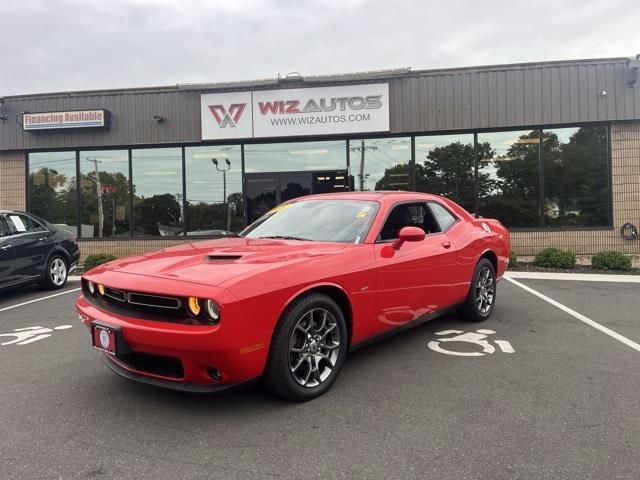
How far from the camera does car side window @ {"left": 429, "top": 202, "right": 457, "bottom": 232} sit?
16.8 feet

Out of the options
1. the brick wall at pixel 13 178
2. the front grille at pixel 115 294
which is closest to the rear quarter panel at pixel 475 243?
the front grille at pixel 115 294

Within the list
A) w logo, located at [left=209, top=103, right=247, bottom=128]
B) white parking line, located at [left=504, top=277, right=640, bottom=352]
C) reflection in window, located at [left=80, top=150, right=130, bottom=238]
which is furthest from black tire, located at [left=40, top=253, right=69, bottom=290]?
white parking line, located at [left=504, top=277, right=640, bottom=352]

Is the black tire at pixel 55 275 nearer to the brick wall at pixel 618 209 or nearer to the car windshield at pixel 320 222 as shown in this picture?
the car windshield at pixel 320 222

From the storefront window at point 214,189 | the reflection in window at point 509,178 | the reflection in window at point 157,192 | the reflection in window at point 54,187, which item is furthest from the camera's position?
the reflection in window at point 54,187

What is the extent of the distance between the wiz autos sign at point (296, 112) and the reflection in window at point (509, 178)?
2499 millimetres

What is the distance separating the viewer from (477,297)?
5.51m

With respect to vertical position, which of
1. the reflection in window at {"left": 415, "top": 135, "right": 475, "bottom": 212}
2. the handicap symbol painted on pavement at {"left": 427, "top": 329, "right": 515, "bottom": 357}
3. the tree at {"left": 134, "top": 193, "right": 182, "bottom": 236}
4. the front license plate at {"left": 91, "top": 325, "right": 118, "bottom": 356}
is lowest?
the handicap symbol painted on pavement at {"left": 427, "top": 329, "right": 515, "bottom": 357}

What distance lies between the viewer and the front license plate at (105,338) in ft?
10.2

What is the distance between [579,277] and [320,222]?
672cm

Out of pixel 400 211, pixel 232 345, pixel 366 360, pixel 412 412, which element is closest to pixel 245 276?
pixel 232 345

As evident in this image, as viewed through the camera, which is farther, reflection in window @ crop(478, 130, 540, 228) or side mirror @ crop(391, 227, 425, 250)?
reflection in window @ crop(478, 130, 540, 228)

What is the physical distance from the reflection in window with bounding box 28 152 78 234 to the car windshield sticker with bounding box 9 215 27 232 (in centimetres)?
516

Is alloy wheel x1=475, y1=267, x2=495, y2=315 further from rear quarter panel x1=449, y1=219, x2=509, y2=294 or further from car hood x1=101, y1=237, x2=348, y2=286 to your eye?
car hood x1=101, y1=237, x2=348, y2=286

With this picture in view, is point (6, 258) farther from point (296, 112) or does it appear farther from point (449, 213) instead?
point (296, 112)
